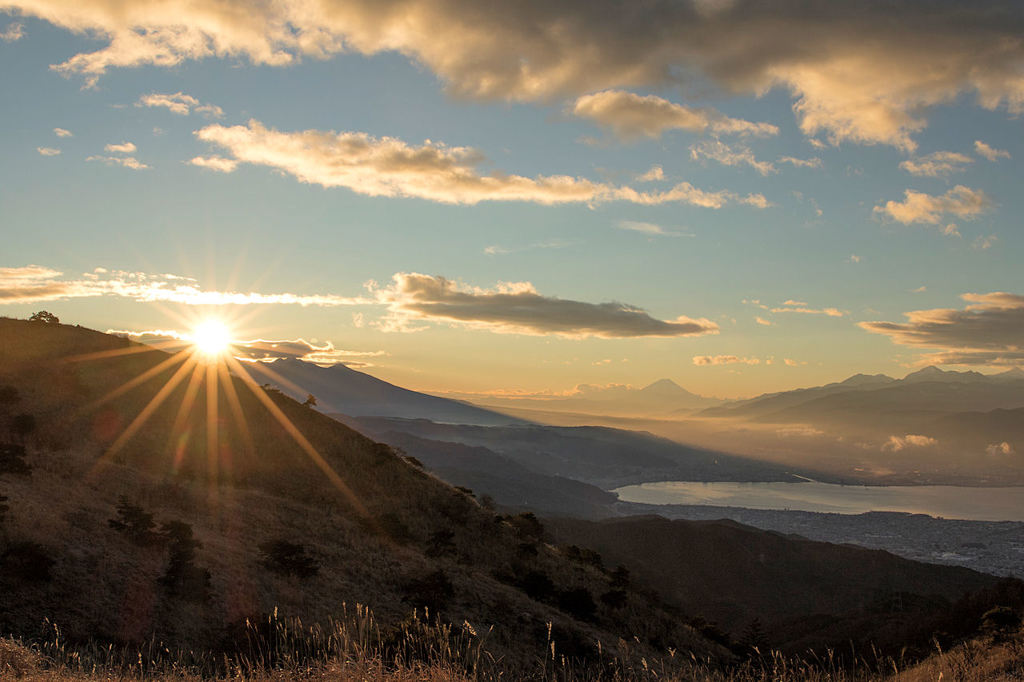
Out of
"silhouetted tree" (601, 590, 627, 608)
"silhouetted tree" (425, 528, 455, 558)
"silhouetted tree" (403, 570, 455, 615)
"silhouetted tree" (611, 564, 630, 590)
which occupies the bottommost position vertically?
"silhouetted tree" (611, 564, 630, 590)

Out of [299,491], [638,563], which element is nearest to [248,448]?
[299,491]

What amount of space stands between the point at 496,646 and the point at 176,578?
1184cm

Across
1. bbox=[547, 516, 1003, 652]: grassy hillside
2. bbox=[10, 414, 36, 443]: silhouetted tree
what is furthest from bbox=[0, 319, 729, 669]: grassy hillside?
bbox=[547, 516, 1003, 652]: grassy hillside

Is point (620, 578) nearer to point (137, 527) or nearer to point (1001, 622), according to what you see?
point (1001, 622)

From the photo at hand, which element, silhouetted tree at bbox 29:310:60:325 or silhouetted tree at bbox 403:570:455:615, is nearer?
silhouetted tree at bbox 403:570:455:615

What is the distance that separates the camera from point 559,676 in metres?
17.0

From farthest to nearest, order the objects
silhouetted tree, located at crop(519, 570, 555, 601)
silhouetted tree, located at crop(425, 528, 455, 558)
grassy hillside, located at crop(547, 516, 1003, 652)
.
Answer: grassy hillside, located at crop(547, 516, 1003, 652) < silhouetted tree, located at crop(425, 528, 455, 558) < silhouetted tree, located at crop(519, 570, 555, 601)

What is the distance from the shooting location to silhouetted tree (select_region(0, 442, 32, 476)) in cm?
2905

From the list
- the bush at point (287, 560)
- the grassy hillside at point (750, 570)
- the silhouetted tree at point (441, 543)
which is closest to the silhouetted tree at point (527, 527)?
the silhouetted tree at point (441, 543)

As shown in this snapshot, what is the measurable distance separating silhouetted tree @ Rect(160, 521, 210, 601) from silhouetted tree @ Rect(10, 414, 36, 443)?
1889cm

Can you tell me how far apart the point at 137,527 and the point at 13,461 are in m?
10.5

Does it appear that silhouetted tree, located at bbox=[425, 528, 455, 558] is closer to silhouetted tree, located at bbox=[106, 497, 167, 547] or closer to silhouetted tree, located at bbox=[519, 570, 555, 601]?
silhouetted tree, located at bbox=[519, 570, 555, 601]

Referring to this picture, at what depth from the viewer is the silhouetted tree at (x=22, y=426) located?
3662 centimetres

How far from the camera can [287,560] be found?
26.2m
